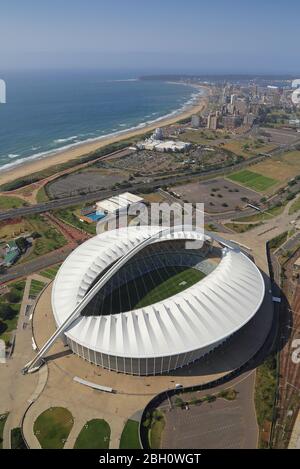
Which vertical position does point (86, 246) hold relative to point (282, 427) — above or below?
above

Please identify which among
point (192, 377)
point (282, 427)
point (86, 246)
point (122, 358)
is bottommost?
point (282, 427)

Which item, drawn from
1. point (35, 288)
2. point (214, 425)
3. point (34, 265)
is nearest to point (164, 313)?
point (214, 425)

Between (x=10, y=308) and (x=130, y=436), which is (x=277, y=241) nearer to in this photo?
(x=130, y=436)

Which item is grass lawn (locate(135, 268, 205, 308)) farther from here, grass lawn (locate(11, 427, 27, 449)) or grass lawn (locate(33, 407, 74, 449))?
grass lawn (locate(11, 427, 27, 449))

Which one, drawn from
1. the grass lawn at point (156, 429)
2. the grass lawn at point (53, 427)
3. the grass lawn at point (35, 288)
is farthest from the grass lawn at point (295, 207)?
the grass lawn at point (53, 427)

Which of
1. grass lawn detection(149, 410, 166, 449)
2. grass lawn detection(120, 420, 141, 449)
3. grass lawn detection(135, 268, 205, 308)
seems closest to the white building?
grass lawn detection(135, 268, 205, 308)

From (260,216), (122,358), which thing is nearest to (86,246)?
(122,358)
